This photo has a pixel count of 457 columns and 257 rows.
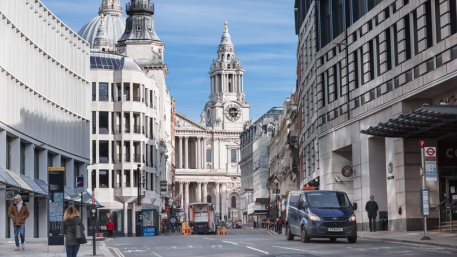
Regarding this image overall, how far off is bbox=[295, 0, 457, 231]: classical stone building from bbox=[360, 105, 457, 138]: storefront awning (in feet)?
0.14

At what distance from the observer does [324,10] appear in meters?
68.1

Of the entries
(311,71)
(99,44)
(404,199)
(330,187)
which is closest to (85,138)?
(311,71)

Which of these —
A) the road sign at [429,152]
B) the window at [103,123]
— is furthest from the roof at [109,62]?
the road sign at [429,152]

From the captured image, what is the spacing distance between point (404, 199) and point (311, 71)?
26.0 metres

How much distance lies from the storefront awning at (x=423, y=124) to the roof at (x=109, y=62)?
67.4m

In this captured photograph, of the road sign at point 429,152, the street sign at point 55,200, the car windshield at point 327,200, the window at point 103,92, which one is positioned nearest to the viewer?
the street sign at point 55,200

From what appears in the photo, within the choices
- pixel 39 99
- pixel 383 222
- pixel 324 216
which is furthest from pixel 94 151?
pixel 324 216

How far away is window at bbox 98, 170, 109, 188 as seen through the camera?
11281cm

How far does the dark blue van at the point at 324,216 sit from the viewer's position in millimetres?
37844

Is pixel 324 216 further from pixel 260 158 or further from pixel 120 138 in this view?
pixel 260 158

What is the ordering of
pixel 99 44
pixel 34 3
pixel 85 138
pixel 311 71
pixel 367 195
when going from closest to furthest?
pixel 367 195 < pixel 34 3 < pixel 311 71 < pixel 85 138 < pixel 99 44

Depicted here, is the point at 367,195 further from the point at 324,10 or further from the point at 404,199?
the point at 324,10

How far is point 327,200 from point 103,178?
76008mm

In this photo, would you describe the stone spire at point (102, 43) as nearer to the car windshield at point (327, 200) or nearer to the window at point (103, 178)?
the window at point (103, 178)
